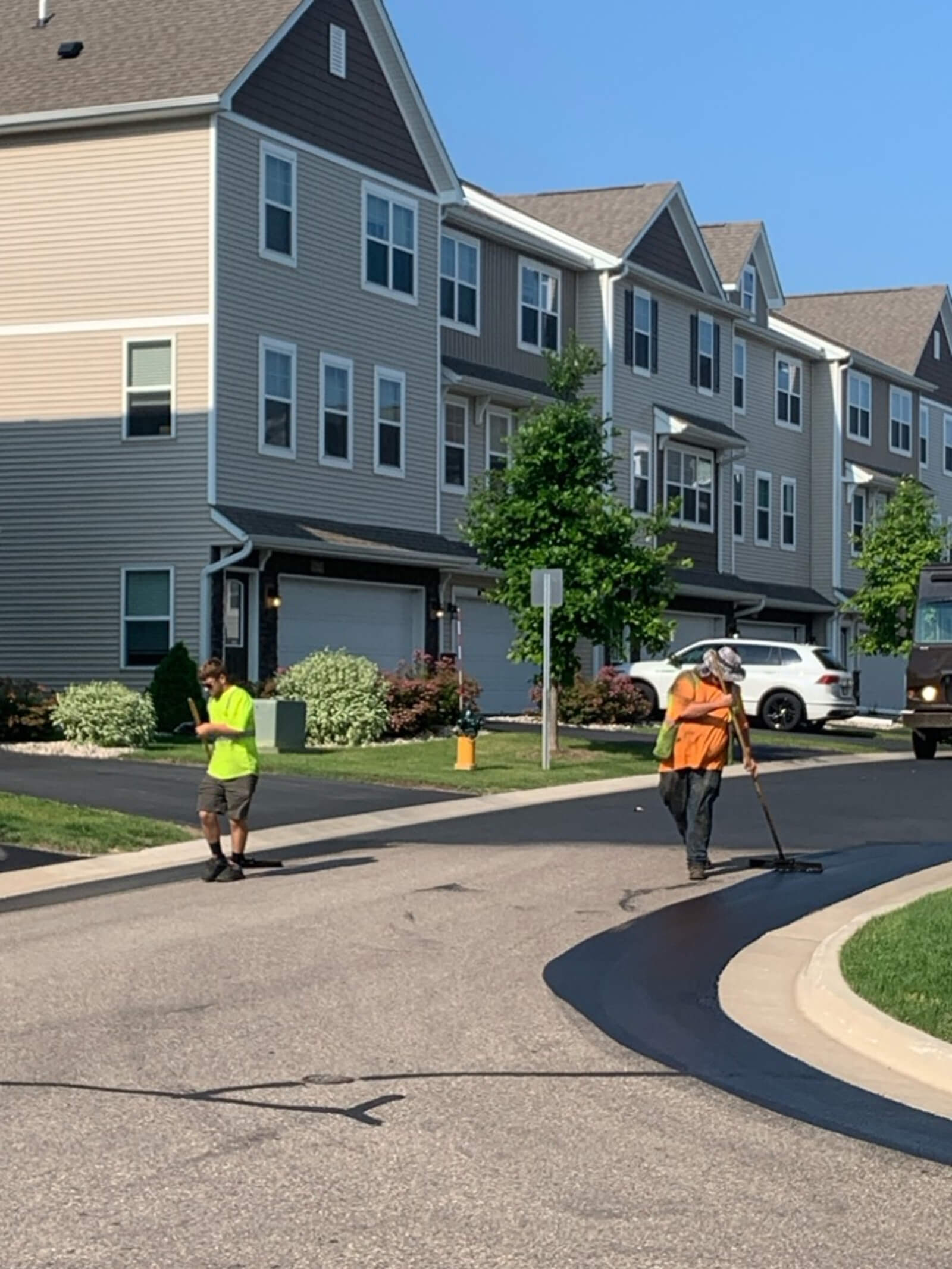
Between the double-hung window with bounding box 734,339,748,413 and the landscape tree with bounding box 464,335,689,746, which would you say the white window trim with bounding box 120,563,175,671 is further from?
the double-hung window with bounding box 734,339,748,413

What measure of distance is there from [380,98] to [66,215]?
648 cm

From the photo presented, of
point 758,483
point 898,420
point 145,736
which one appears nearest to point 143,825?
point 145,736

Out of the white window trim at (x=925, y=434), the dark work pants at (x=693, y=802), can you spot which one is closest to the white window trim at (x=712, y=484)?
the white window trim at (x=925, y=434)

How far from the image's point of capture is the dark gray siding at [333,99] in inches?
1246

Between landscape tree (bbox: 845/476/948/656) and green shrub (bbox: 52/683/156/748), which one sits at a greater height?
landscape tree (bbox: 845/476/948/656)

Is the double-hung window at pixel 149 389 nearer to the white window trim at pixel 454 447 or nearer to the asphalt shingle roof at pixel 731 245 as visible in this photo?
the white window trim at pixel 454 447

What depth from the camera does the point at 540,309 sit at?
4047 centimetres

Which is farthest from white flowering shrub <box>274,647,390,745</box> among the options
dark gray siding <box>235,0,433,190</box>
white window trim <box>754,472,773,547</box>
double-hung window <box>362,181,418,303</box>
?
white window trim <box>754,472,773,547</box>

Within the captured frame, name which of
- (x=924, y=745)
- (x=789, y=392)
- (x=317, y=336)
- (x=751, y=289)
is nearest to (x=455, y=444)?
(x=317, y=336)

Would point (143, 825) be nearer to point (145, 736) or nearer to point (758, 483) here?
point (145, 736)

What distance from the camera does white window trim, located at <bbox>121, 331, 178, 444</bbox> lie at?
30.6 m

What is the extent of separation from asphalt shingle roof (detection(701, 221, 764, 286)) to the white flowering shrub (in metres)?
23.3

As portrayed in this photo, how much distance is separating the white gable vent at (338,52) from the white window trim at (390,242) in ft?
6.32

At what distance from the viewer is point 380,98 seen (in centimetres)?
3441
